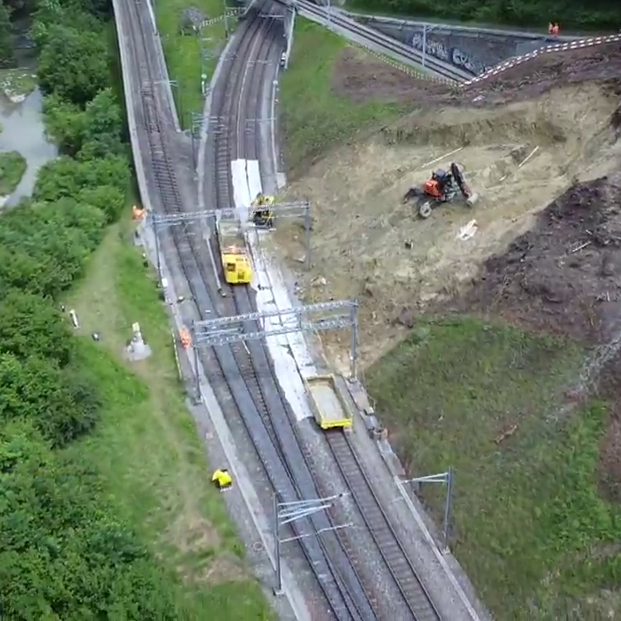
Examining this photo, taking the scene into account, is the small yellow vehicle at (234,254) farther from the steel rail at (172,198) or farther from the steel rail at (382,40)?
the steel rail at (382,40)

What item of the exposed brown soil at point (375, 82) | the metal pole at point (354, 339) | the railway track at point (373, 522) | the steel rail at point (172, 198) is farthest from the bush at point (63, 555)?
the exposed brown soil at point (375, 82)

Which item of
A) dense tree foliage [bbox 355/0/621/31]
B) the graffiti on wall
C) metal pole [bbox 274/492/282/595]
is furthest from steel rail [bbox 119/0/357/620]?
dense tree foliage [bbox 355/0/621/31]

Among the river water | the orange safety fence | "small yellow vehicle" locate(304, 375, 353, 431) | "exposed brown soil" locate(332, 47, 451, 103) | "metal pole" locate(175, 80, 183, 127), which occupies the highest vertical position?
"exposed brown soil" locate(332, 47, 451, 103)

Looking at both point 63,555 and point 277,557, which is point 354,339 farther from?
point 63,555

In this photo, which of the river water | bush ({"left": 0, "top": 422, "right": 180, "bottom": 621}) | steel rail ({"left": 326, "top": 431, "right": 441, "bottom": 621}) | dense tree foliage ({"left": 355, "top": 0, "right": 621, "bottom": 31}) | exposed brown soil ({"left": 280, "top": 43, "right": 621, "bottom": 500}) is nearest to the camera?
bush ({"left": 0, "top": 422, "right": 180, "bottom": 621})

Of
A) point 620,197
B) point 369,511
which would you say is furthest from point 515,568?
point 620,197

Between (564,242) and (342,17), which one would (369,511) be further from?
(342,17)

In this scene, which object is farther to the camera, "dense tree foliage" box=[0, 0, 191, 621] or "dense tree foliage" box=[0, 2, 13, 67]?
"dense tree foliage" box=[0, 2, 13, 67]

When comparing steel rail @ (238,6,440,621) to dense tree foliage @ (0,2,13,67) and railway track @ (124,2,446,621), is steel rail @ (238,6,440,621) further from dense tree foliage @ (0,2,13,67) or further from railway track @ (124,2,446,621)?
dense tree foliage @ (0,2,13,67)
